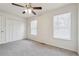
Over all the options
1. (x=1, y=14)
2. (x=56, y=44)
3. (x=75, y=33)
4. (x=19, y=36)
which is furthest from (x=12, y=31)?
(x=75, y=33)

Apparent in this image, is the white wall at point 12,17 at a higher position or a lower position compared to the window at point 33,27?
higher

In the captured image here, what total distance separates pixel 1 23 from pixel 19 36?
2138 millimetres

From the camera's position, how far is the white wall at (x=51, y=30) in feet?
10.8

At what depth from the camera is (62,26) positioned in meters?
3.91

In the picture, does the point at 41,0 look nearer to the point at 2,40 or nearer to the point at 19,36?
the point at 2,40

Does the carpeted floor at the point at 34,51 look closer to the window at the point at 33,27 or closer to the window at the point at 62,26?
the window at the point at 62,26

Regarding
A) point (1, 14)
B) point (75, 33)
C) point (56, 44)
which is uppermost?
point (1, 14)

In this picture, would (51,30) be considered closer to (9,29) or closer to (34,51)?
(34,51)

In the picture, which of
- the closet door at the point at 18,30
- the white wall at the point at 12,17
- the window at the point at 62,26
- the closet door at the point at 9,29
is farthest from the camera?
the closet door at the point at 18,30

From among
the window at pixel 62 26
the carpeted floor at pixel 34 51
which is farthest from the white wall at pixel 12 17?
the window at pixel 62 26

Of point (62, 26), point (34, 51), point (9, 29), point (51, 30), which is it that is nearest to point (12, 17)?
point (9, 29)

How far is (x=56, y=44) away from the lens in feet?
13.5

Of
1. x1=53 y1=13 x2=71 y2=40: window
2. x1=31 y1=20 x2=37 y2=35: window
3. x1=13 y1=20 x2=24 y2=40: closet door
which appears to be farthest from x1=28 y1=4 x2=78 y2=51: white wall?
x1=13 y1=20 x2=24 y2=40: closet door

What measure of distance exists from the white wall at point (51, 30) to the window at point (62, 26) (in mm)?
209
